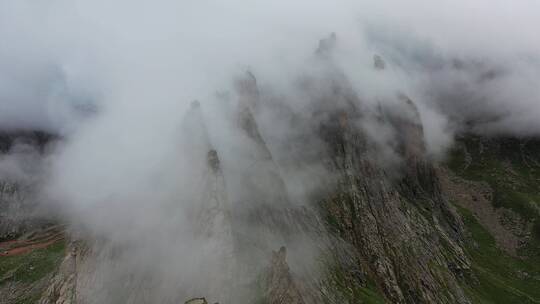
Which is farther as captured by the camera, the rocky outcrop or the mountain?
the mountain

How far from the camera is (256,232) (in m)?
134

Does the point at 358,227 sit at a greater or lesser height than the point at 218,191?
lesser

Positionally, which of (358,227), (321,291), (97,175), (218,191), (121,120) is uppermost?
(121,120)

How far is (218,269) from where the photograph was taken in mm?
109688

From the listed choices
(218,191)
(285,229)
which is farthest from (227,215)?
(285,229)

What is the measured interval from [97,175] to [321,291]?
97.1m

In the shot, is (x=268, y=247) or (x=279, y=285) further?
(x=268, y=247)

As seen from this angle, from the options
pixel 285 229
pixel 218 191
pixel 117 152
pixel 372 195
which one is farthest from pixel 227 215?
pixel 372 195

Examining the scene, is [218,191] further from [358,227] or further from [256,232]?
[358,227]

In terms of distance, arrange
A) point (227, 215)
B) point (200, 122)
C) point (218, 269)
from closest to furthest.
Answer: point (218, 269) < point (227, 215) < point (200, 122)

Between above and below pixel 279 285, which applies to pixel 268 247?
above

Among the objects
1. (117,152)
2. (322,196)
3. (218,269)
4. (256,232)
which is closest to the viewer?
(218,269)

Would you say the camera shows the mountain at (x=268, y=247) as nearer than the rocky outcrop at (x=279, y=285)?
No

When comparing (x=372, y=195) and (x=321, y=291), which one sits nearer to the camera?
(x=321, y=291)
